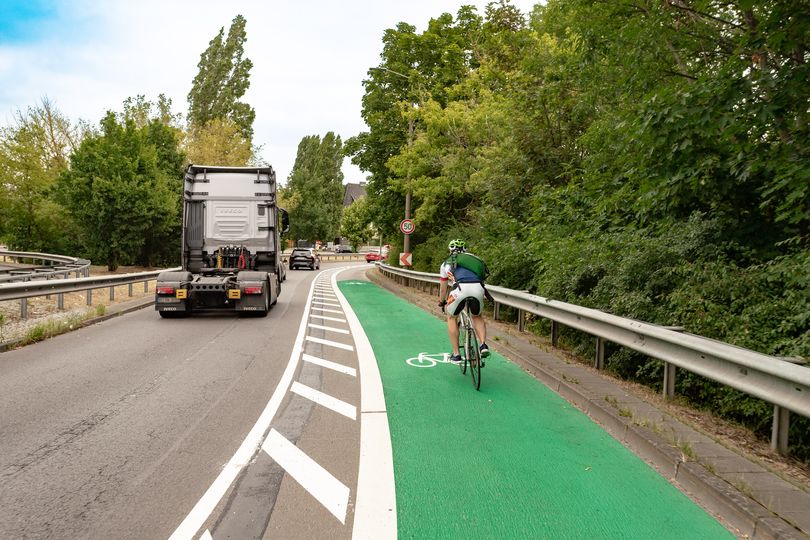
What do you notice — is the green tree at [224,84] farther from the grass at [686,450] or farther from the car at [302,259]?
the grass at [686,450]

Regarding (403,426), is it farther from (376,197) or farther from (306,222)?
(306,222)

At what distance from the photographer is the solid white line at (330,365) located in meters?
7.47

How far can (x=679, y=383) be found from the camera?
6098 mm

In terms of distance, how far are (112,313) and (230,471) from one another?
34.1 feet

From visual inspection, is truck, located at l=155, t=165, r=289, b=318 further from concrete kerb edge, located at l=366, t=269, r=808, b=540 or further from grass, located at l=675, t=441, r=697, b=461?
grass, located at l=675, t=441, r=697, b=461

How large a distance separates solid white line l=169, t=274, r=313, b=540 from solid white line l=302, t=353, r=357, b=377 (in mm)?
851

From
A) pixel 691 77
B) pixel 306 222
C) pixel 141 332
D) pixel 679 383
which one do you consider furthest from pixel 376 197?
pixel 306 222

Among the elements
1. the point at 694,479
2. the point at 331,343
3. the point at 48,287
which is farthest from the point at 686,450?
the point at 48,287

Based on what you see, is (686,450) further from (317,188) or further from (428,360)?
(317,188)

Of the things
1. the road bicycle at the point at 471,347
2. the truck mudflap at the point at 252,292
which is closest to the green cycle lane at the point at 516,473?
the road bicycle at the point at 471,347

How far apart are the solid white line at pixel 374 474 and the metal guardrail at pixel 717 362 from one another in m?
2.72

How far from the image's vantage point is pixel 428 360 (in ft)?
27.2

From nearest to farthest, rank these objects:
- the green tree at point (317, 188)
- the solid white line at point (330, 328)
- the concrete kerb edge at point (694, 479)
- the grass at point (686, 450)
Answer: the concrete kerb edge at point (694, 479) < the grass at point (686, 450) < the solid white line at point (330, 328) < the green tree at point (317, 188)

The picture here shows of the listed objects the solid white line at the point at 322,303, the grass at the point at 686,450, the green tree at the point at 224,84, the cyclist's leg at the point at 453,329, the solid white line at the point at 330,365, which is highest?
the green tree at the point at 224,84
